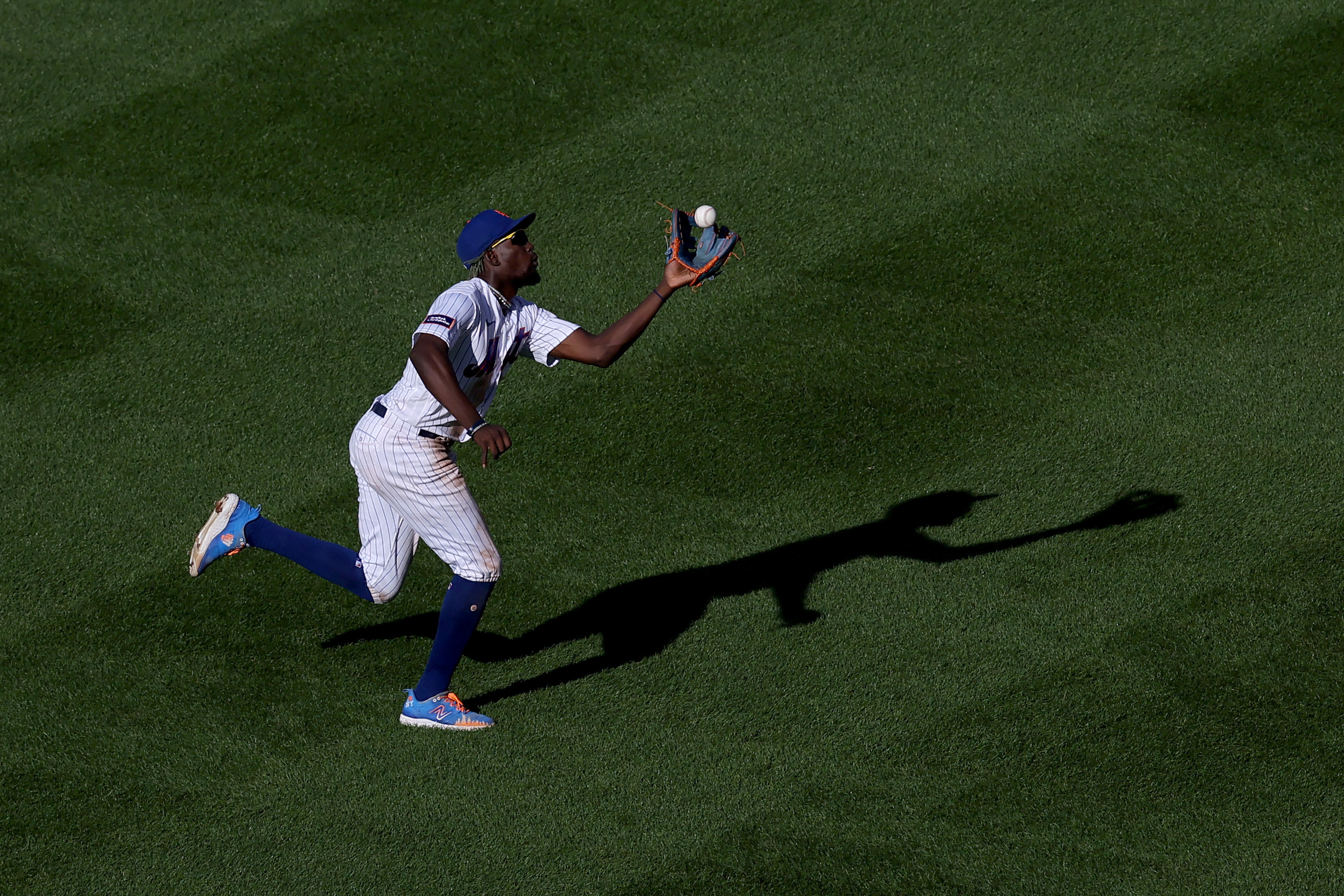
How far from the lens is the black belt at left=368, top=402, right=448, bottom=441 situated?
22.5 feet

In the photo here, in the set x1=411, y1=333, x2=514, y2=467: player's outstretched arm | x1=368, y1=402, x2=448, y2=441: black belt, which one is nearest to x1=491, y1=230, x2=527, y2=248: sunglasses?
x1=411, y1=333, x2=514, y2=467: player's outstretched arm

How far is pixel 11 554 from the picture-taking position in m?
8.41

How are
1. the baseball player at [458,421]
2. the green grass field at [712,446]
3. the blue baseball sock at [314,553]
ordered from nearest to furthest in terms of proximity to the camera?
the green grass field at [712,446] < the baseball player at [458,421] < the blue baseball sock at [314,553]

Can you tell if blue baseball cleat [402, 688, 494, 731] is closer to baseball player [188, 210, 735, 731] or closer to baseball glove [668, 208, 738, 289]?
baseball player [188, 210, 735, 731]

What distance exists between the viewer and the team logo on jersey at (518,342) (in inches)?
275

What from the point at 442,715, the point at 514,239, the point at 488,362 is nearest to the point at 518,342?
the point at 488,362

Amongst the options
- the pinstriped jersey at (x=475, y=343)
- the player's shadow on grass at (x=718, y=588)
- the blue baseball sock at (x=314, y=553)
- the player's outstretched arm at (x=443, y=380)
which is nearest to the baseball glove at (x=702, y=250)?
the pinstriped jersey at (x=475, y=343)

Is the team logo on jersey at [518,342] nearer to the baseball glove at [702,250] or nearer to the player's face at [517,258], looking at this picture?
the player's face at [517,258]

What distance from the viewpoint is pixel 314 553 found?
7480 millimetres

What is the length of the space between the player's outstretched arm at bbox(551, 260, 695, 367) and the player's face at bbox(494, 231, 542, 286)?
1.07 feet

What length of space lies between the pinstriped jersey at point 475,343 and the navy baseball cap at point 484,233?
4.9 inches

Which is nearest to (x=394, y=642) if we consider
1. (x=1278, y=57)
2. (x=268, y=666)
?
(x=268, y=666)

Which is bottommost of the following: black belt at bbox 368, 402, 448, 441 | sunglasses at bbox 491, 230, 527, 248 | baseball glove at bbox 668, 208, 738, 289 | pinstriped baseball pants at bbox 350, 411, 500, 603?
pinstriped baseball pants at bbox 350, 411, 500, 603

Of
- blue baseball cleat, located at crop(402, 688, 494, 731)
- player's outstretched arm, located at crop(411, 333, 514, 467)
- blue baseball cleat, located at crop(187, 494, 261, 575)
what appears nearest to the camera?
player's outstretched arm, located at crop(411, 333, 514, 467)
